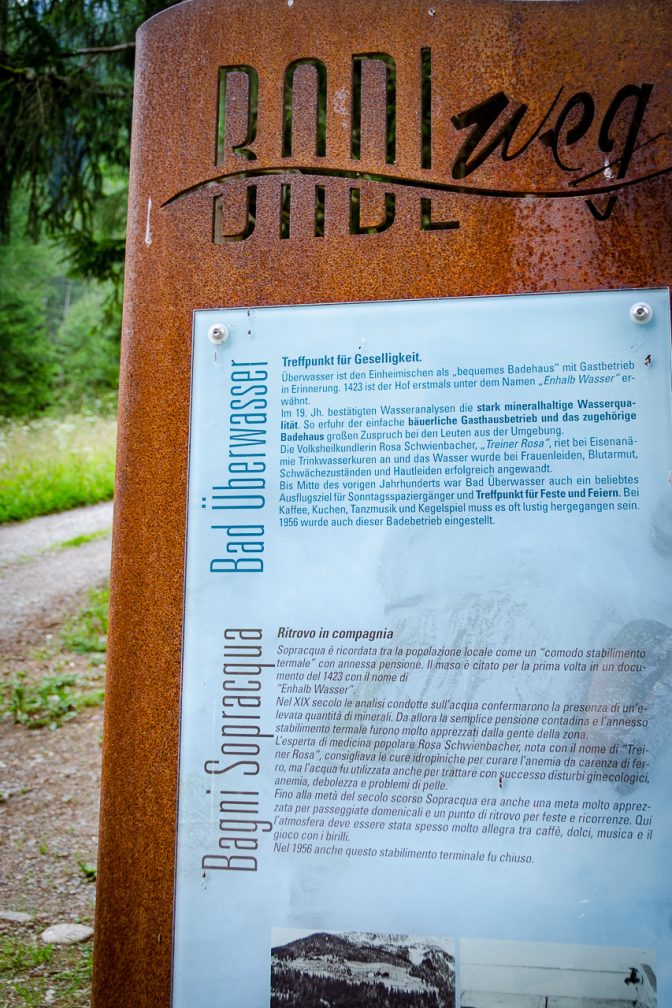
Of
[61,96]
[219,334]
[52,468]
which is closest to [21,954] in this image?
[219,334]

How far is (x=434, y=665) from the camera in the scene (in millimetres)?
2102

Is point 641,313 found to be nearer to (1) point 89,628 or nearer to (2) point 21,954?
(2) point 21,954

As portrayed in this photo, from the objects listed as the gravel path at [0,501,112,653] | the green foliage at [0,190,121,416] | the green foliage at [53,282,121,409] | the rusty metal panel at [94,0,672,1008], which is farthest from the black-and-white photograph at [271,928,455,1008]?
the green foliage at [53,282,121,409]

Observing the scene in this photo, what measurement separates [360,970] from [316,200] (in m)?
1.97

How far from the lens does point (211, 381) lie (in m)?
2.30

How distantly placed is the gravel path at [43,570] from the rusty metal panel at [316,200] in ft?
14.8

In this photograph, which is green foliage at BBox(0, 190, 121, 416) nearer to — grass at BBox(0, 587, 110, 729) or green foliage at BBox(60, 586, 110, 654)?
green foliage at BBox(60, 586, 110, 654)

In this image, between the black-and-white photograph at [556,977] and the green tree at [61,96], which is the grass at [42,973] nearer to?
the black-and-white photograph at [556,977]

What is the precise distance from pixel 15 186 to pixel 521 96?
3758 millimetres

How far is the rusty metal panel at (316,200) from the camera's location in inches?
85.7

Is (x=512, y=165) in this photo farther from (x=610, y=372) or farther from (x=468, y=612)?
(x=468, y=612)

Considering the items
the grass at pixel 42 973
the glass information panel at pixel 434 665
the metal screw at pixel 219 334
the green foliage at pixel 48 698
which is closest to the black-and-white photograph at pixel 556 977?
the glass information panel at pixel 434 665

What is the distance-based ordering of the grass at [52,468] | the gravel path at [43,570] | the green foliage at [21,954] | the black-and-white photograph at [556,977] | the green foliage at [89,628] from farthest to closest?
the grass at [52,468]
the gravel path at [43,570]
the green foliage at [89,628]
the green foliage at [21,954]
the black-and-white photograph at [556,977]

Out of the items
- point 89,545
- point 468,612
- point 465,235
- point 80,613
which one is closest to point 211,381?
point 465,235
